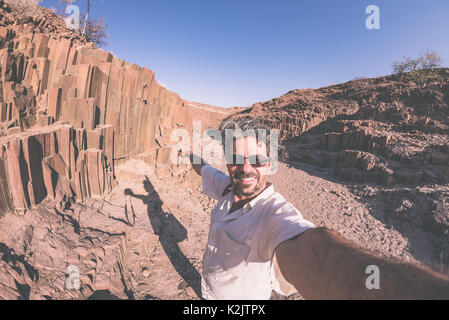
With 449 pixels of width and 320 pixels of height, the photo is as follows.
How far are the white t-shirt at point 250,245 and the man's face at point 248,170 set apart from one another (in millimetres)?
159

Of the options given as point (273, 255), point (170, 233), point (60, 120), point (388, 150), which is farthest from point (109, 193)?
point (388, 150)

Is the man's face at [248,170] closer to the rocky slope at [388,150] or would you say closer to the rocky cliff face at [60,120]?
the rocky slope at [388,150]

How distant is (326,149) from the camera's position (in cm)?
1531

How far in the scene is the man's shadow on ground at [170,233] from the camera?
3.99 metres

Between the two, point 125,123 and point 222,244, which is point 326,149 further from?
point 222,244

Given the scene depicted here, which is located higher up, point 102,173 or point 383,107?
point 383,107

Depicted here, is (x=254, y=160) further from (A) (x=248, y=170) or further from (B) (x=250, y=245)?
(B) (x=250, y=245)

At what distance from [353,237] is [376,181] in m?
5.85

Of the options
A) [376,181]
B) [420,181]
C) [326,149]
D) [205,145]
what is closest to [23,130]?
[205,145]

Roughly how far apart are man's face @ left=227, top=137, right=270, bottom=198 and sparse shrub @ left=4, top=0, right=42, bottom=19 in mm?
11197

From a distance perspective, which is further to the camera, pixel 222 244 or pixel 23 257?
pixel 23 257

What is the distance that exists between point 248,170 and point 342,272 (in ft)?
3.39

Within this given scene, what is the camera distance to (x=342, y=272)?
2.86 feet

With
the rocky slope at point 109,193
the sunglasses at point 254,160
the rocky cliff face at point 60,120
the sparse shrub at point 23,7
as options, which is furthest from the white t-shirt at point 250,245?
the sparse shrub at point 23,7
